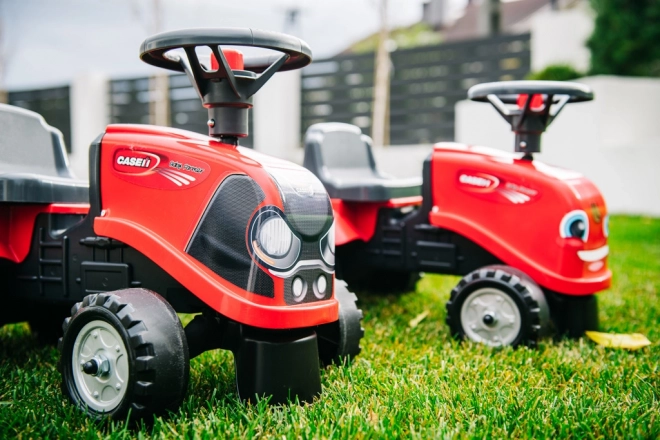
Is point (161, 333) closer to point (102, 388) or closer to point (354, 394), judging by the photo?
point (102, 388)

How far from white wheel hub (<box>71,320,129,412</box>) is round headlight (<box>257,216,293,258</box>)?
0.50 meters

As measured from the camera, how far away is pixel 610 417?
1.98m

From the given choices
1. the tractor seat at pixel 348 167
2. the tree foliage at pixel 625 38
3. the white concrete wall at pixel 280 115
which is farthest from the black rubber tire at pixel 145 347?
the white concrete wall at pixel 280 115

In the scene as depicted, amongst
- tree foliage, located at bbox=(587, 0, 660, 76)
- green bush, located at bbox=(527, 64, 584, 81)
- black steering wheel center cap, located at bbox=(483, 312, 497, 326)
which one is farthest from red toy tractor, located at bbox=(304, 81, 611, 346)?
tree foliage, located at bbox=(587, 0, 660, 76)

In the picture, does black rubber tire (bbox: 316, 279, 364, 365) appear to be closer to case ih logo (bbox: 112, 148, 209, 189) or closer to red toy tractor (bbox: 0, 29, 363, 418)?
red toy tractor (bbox: 0, 29, 363, 418)

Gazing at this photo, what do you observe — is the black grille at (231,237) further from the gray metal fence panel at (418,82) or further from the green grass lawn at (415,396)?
the gray metal fence panel at (418,82)

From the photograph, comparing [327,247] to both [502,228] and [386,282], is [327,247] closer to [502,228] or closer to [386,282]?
[502,228]

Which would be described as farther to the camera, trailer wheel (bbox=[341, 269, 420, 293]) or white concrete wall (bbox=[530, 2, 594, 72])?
white concrete wall (bbox=[530, 2, 594, 72])

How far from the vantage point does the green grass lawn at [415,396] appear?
1872mm

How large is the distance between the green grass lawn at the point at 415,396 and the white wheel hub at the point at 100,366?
0.07 m

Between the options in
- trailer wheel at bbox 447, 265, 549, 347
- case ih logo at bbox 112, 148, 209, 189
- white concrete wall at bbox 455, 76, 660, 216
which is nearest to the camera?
case ih logo at bbox 112, 148, 209, 189

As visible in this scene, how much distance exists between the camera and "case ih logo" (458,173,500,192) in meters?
3.17

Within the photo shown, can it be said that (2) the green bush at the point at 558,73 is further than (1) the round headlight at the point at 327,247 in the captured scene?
Yes

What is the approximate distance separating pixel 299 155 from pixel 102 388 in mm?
11284
